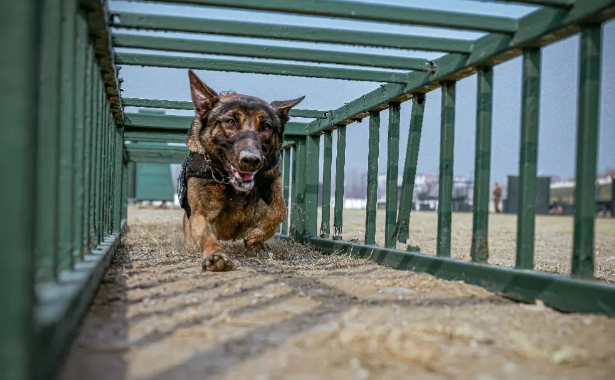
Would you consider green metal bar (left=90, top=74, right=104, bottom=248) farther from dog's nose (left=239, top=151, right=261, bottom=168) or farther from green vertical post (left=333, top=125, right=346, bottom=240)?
green vertical post (left=333, top=125, right=346, bottom=240)

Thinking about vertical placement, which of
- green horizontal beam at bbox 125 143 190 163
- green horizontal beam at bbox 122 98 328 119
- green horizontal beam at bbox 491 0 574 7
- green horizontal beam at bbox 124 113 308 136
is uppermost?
green horizontal beam at bbox 491 0 574 7

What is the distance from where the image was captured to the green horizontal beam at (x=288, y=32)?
3.85m

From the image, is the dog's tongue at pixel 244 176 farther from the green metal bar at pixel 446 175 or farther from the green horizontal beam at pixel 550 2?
the green horizontal beam at pixel 550 2

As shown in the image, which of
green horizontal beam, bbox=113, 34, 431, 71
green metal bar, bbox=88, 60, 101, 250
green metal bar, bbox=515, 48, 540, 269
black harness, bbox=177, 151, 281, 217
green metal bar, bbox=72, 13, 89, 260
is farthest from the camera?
black harness, bbox=177, 151, 281, 217

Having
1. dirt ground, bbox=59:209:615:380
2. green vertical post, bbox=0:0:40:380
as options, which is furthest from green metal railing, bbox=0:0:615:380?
dirt ground, bbox=59:209:615:380

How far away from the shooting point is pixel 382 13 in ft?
11.8

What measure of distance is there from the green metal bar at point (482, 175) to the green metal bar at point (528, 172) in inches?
16.2

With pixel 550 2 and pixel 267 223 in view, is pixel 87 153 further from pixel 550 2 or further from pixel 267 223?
pixel 267 223

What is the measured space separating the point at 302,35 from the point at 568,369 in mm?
2658

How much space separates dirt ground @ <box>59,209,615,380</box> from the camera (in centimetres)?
213

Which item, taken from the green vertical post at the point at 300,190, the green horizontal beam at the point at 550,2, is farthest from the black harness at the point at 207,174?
the green horizontal beam at the point at 550,2

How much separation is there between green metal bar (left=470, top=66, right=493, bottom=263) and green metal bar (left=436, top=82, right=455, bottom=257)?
0.41 metres

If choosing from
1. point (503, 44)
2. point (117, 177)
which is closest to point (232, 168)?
point (117, 177)

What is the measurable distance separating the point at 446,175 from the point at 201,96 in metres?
2.57
